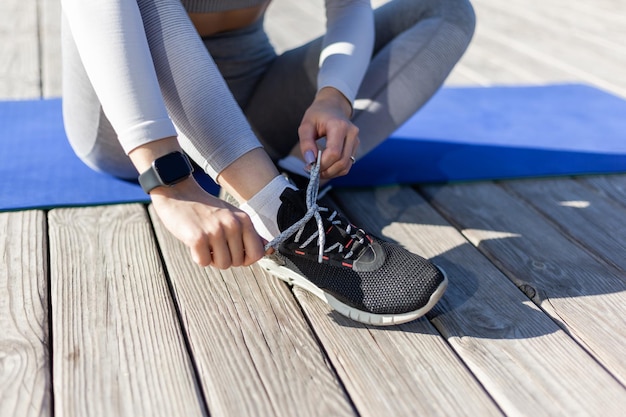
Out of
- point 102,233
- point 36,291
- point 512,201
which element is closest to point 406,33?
point 512,201

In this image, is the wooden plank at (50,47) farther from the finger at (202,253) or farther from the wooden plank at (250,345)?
the finger at (202,253)

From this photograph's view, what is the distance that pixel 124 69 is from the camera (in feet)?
3.24

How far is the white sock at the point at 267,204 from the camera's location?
1.09 meters

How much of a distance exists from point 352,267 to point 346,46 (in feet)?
1.46

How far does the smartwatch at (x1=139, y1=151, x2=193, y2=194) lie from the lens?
96 cm

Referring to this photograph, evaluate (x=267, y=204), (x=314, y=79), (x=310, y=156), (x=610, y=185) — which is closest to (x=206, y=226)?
(x=267, y=204)

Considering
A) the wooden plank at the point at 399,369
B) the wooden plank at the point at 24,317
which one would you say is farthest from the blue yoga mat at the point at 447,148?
the wooden plank at the point at 399,369

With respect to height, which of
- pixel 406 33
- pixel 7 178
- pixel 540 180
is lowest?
pixel 7 178

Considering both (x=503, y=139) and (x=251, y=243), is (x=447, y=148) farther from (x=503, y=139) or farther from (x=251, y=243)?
(x=251, y=243)

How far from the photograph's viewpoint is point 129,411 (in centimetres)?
90

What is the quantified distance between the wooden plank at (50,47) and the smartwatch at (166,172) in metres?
1.30

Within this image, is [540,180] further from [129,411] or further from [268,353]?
[129,411]

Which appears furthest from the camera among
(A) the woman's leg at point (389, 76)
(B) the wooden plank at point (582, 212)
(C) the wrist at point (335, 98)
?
(A) the woman's leg at point (389, 76)

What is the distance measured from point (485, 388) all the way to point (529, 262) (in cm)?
40
